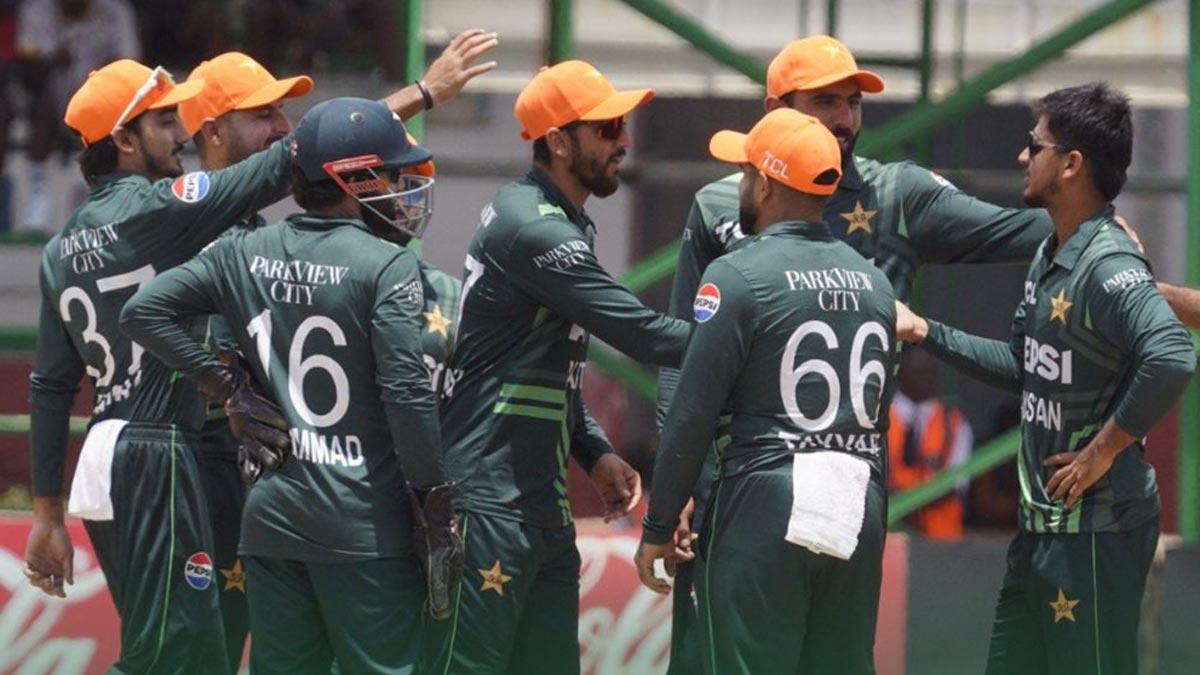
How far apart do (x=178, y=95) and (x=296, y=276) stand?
103cm

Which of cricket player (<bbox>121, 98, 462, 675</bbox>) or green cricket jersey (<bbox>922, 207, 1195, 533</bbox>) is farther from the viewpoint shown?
green cricket jersey (<bbox>922, 207, 1195, 533</bbox>)

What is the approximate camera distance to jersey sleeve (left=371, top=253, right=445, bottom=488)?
5512 millimetres

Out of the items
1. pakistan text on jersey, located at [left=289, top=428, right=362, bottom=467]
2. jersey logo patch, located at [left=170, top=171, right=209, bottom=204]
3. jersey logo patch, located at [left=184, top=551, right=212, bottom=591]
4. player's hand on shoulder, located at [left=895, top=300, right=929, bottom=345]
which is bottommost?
jersey logo patch, located at [left=184, top=551, right=212, bottom=591]

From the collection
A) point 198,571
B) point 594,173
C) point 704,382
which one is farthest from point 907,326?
point 198,571

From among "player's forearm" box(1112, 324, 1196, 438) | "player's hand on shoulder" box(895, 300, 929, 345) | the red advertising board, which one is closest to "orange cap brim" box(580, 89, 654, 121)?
"player's hand on shoulder" box(895, 300, 929, 345)

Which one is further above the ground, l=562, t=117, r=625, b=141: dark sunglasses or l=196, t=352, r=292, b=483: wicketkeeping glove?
l=562, t=117, r=625, b=141: dark sunglasses

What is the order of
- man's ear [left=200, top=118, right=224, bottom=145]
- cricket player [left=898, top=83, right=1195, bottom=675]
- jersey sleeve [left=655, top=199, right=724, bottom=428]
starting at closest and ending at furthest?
cricket player [left=898, top=83, right=1195, bottom=675]
jersey sleeve [left=655, top=199, right=724, bottom=428]
man's ear [left=200, top=118, right=224, bottom=145]

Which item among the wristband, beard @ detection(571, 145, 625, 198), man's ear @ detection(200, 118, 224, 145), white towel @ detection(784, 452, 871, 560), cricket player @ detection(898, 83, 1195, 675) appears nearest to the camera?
white towel @ detection(784, 452, 871, 560)

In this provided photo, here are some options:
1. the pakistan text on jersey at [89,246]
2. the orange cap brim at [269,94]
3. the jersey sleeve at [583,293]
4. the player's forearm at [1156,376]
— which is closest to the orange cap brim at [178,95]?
the orange cap brim at [269,94]

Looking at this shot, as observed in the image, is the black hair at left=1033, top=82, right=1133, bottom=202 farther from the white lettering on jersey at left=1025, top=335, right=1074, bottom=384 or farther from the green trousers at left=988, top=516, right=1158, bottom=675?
the green trousers at left=988, top=516, right=1158, bottom=675

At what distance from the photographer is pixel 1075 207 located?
6.00 m

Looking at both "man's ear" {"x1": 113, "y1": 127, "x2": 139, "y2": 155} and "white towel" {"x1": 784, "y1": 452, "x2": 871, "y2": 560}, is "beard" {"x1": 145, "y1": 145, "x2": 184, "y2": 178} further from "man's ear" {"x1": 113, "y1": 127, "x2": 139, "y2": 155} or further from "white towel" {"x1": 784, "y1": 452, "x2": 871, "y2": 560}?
"white towel" {"x1": 784, "y1": 452, "x2": 871, "y2": 560}

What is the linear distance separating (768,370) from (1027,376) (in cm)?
87

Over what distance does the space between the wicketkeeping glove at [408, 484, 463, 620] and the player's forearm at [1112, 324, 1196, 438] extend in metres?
1.66
